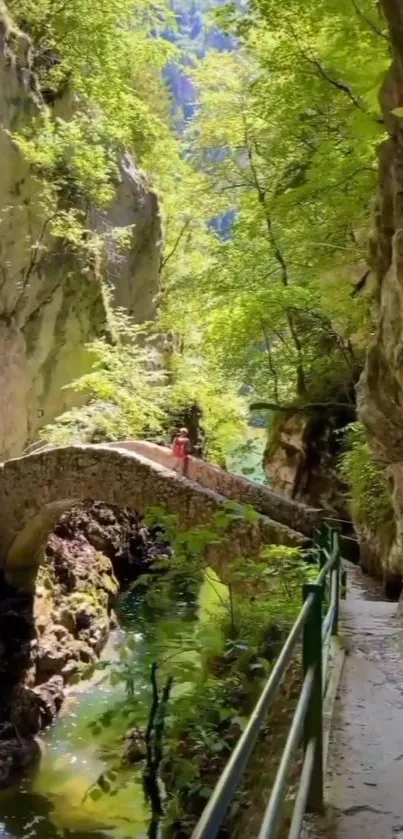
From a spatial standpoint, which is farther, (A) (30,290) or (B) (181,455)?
(A) (30,290)

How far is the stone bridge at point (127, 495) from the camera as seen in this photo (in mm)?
9938

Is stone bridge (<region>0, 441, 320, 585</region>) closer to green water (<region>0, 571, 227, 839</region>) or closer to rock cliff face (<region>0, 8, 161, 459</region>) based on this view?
green water (<region>0, 571, 227, 839</region>)

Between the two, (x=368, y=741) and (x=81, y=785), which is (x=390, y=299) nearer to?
(x=368, y=741)

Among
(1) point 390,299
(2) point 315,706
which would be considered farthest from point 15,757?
(2) point 315,706

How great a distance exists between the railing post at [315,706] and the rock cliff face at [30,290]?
557 inches

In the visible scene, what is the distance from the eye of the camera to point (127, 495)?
12938mm

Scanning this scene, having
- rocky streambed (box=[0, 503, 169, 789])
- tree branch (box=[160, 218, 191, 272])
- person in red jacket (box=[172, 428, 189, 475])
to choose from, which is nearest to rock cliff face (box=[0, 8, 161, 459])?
rocky streambed (box=[0, 503, 169, 789])

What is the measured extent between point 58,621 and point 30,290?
714 cm

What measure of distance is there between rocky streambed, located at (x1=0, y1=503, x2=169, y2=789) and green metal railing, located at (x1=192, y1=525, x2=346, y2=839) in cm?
740

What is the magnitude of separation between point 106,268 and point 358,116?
13.6m

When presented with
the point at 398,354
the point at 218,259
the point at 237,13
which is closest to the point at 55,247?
the point at 218,259

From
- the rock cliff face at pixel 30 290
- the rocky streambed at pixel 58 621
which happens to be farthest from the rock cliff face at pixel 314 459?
the rock cliff face at pixel 30 290

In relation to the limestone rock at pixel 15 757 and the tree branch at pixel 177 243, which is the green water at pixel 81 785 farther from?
the tree branch at pixel 177 243

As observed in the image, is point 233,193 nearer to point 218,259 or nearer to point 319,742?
point 218,259
